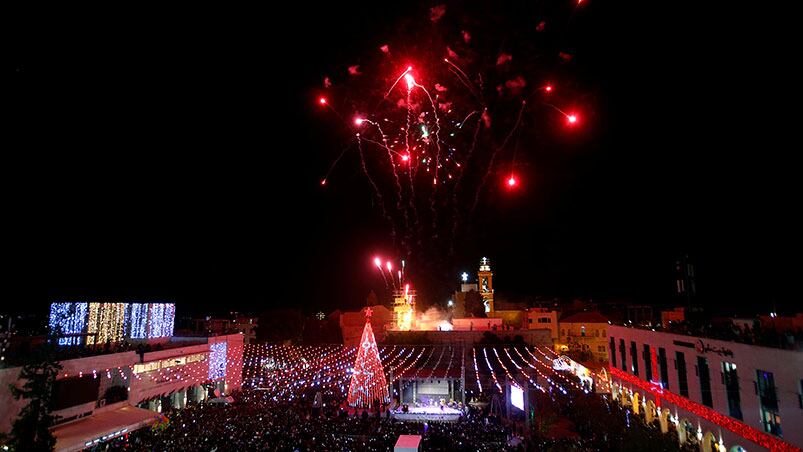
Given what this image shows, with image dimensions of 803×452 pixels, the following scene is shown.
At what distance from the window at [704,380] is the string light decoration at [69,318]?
24.5 metres

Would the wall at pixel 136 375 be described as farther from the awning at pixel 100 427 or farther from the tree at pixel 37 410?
the tree at pixel 37 410

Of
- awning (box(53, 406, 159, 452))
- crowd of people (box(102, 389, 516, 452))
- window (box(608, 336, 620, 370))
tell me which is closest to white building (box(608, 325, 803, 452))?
window (box(608, 336, 620, 370))

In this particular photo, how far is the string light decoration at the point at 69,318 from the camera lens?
21797mm

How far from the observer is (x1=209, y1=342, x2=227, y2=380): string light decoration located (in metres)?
27.6

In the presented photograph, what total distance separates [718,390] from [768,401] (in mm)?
2681

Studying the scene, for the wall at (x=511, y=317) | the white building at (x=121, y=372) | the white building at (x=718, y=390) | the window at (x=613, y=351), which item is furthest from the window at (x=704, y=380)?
the wall at (x=511, y=317)

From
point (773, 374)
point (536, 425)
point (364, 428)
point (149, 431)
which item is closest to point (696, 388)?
point (773, 374)

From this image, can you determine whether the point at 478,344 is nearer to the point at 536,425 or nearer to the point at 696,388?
the point at 536,425

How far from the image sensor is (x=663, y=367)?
19469 mm

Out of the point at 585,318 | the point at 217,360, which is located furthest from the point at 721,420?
the point at 585,318

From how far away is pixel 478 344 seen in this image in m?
40.3

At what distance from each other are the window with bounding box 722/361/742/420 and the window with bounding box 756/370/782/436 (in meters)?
1.20

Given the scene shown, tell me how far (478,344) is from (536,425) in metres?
19.3

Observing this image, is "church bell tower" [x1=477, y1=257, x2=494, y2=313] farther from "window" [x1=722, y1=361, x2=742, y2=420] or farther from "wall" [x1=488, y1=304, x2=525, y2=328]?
"window" [x1=722, y1=361, x2=742, y2=420]
